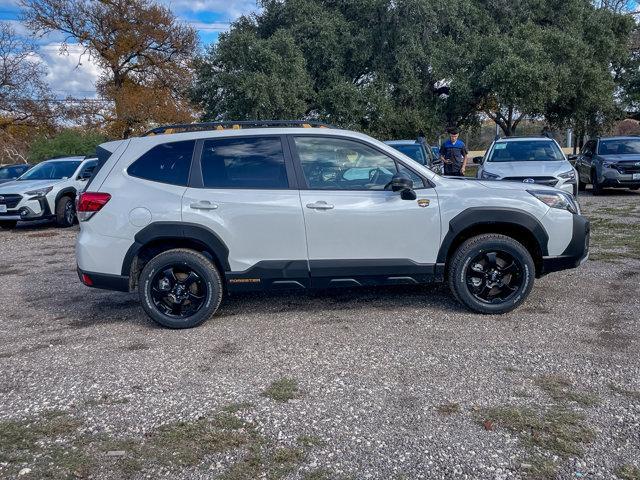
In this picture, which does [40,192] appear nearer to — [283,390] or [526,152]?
[526,152]

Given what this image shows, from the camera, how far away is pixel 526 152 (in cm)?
1305

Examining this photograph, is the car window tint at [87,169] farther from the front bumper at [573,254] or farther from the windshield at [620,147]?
the windshield at [620,147]

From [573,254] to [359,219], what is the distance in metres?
2.10

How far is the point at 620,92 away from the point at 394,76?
15.0m

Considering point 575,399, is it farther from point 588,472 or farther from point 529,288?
point 529,288

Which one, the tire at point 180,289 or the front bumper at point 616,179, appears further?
the front bumper at point 616,179

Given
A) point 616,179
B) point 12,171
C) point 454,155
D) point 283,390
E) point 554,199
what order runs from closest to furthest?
1. point 283,390
2. point 554,199
3. point 454,155
4. point 616,179
5. point 12,171

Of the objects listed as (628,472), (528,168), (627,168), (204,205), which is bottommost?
(628,472)

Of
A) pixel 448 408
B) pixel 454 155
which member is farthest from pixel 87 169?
pixel 448 408

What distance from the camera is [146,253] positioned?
19.1 ft

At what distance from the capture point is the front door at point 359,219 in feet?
18.4

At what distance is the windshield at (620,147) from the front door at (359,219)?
13428 mm

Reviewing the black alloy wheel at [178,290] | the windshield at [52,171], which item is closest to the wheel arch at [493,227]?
the black alloy wheel at [178,290]

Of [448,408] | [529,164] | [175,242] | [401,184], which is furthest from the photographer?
[529,164]
